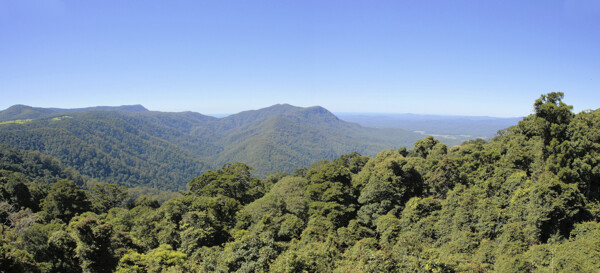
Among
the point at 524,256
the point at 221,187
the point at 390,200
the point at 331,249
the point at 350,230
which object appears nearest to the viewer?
the point at 524,256

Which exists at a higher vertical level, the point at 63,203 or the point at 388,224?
the point at 388,224

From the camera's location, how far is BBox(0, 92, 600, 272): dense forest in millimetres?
10930

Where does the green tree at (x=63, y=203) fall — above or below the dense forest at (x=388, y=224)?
below

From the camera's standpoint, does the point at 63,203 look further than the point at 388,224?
Yes

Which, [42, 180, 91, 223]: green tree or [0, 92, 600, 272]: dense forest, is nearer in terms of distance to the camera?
[0, 92, 600, 272]: dense forest

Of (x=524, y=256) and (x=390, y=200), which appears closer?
(x=524, y=256)

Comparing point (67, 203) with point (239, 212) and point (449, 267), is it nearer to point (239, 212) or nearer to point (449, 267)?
point (239, 212)

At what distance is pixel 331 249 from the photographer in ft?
40.0

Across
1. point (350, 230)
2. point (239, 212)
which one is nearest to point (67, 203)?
point (239, 212)

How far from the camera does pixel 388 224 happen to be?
17.7 metres

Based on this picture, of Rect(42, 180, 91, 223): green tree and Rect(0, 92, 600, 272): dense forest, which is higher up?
Rect(0, 92, 600, 272): dense forest

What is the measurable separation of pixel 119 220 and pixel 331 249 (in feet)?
64.4

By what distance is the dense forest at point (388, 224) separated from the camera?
35.9 feet

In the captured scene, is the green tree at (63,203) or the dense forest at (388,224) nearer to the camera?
the dense forest at (388,224)
